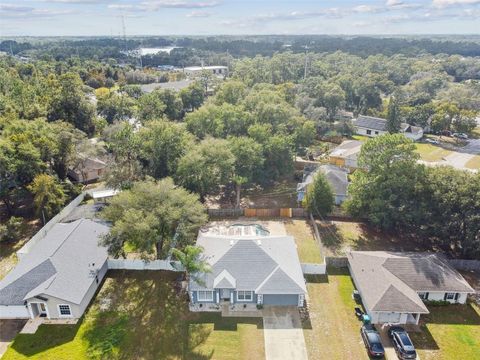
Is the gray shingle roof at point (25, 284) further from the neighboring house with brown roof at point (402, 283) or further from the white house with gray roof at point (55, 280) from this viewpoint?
the neighboring house with brown roof at point (402, 283)

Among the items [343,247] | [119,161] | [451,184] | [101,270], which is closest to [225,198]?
[119,161]

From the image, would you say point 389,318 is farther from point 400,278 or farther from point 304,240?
point 304,240

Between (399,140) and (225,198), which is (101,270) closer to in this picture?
(225,198)

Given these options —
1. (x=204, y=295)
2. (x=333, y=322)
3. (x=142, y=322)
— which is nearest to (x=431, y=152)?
(x=333, y=322)

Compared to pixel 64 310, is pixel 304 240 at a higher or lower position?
lower

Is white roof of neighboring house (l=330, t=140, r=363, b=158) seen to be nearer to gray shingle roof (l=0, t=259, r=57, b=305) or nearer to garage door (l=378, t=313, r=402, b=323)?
garage door (l=378, t=313, r=402, b=323)

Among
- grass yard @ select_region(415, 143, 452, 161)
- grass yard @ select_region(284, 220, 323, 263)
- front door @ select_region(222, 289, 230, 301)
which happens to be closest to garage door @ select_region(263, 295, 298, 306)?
front door @ select_region(222, 289, 230, 301)
